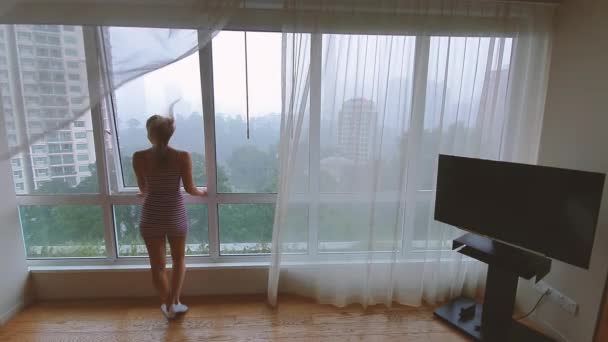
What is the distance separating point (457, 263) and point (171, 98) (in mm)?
2433

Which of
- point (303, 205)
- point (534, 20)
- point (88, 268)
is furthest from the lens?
point (88, 268)

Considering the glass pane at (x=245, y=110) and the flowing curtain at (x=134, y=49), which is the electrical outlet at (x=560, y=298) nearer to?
the glass pane at (x=245, y=110)

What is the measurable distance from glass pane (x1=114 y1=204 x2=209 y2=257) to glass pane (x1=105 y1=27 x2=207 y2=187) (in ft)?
0.71

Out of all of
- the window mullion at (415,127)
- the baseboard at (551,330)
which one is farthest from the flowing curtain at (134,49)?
the baseboard at (551,330)

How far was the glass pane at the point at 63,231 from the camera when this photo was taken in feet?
7.55

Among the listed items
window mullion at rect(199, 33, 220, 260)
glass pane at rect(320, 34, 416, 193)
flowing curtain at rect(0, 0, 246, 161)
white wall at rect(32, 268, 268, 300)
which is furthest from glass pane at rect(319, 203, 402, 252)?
flowing curtain at rect(0, 0, 246, 161)

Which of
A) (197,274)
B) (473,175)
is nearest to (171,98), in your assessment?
(197,274)

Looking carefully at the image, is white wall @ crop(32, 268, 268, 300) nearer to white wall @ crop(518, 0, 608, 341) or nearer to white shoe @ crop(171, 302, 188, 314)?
white shoe @ crop(171, 302, 188, 314)

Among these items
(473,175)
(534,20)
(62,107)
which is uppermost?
(534,20)

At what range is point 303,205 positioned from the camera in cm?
218

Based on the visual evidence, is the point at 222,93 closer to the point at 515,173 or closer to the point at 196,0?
the point at 196,0

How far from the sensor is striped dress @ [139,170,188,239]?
1.94 meters

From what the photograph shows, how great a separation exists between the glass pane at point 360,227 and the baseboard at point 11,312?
7.33ft

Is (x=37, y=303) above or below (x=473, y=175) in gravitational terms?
below
